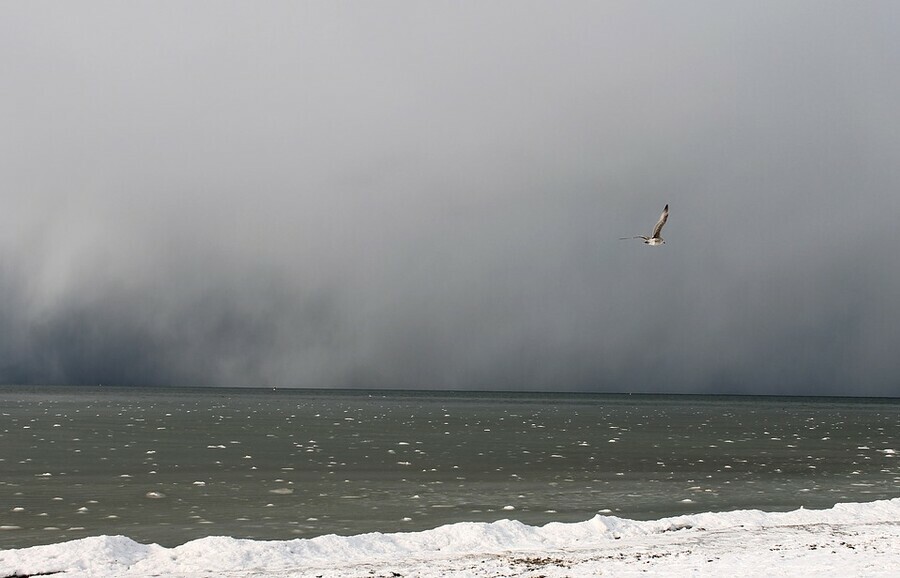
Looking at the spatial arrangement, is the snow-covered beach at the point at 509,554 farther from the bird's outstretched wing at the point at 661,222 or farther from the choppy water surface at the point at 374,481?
the bird's outstretched wing at the point at 661,222

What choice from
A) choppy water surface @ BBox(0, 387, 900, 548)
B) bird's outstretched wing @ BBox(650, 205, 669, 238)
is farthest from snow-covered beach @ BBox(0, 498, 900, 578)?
bird's outstretched wing @ BBox(650, 205, 669, 238)

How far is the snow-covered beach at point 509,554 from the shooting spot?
44.2 ft

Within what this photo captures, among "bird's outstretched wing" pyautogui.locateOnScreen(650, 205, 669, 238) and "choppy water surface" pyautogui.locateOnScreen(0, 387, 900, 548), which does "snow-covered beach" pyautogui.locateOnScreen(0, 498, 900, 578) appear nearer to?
"choppy water surface" pyautogui.locateOnScreen(0, 387, 900, 548)

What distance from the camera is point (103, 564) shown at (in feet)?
45.5

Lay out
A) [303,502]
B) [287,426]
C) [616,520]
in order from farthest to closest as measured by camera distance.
Answer: [287,426] < [303,502] < [616,520]

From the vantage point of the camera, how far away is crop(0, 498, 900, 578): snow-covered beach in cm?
1347

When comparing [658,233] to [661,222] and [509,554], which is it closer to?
[661,222]

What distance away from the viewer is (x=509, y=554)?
586 inches

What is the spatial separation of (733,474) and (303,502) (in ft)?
53.8

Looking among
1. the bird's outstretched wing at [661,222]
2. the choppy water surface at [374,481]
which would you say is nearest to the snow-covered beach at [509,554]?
the choppy water surface at [374,481]

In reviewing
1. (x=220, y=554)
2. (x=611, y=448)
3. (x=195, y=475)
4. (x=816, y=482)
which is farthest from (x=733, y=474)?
(x=220, y=554)

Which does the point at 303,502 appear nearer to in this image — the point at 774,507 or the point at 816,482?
the point at 774,507

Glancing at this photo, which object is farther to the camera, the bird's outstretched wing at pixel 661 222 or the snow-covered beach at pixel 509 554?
the bird's outstretched wing at pixel 661 222

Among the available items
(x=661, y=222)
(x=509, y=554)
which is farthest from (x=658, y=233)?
(x=509, y=554)
